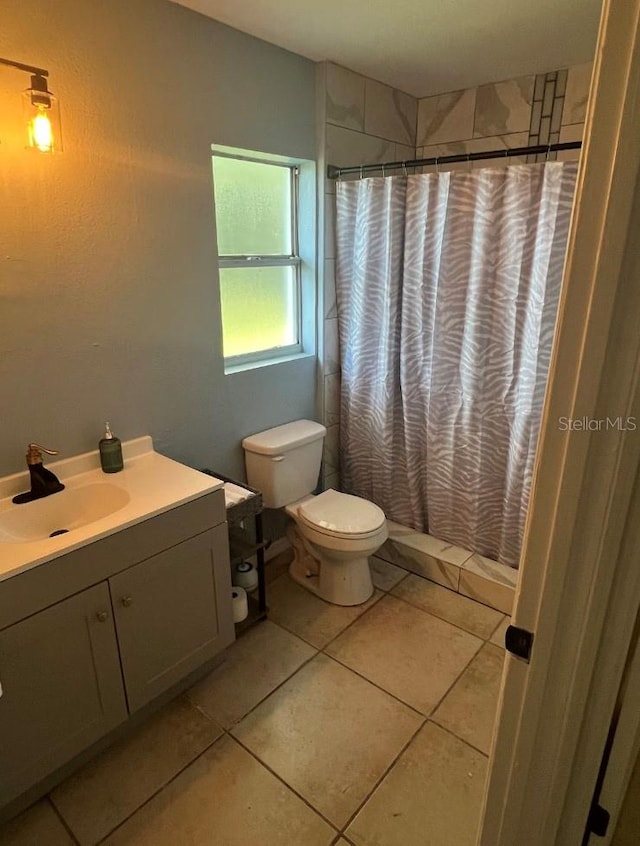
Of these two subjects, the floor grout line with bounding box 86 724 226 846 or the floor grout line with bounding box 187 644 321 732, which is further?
the floor grout line with bounding box 187 644 321 732

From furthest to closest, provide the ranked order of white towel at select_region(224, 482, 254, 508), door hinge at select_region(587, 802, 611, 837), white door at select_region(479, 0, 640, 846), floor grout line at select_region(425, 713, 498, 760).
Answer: white towel at select_region(224, 482, 254, 508) < floor grout line at select_region(425, 713, 498, 760) < door hinge at select_region(587, 802, 611, 837) < white door at select_region(479, 0, 640, 846)

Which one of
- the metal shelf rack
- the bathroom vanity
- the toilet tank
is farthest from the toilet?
the bathroom vanity

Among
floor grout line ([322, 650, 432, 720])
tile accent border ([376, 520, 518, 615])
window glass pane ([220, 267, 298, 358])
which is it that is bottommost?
floor grout line ([322, 650, 432, 720])

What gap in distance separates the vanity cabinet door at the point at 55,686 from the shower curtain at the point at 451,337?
5.31 ft

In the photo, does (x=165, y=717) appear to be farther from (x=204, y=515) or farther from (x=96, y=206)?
(x=96, y=206)

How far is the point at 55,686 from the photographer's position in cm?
141

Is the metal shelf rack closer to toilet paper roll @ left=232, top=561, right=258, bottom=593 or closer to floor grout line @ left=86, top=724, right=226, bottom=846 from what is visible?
toilet paper roll @ left=232, top=561, right=258, bottom=593

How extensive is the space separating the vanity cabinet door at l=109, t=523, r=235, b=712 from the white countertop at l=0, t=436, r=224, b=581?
16 centimetres

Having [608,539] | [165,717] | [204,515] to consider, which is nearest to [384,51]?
[204,515]

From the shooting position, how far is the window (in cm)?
223

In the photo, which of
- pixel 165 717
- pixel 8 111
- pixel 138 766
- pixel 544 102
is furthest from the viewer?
pixel 544 102

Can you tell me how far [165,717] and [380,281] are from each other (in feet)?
6.71

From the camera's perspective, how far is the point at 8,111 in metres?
1.44

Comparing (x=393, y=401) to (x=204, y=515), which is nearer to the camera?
(x=204, y=515)
